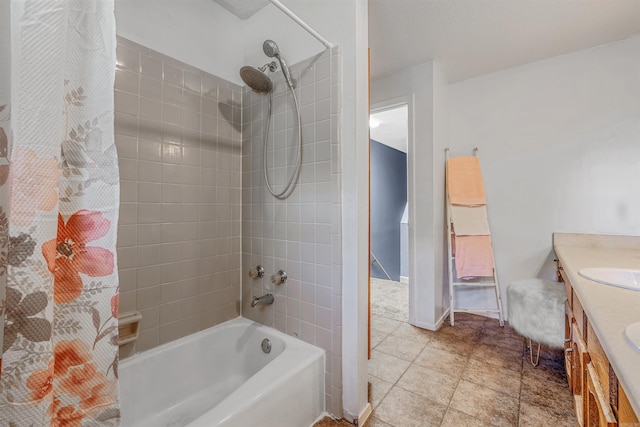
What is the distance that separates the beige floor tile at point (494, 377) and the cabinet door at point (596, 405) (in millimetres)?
588

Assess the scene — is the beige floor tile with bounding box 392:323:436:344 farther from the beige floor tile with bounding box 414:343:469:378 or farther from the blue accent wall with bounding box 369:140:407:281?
the blue accent wall with bounding box 369:140:407:281

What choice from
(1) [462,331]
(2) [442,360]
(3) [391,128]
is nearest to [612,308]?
(2) [442,360]

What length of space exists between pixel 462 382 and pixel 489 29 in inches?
94.0

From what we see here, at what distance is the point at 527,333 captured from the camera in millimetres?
1779

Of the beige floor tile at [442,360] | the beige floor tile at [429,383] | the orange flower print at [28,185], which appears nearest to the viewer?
the orange flower print at [28,185]

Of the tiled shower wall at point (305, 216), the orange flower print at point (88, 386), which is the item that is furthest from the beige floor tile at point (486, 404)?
the orange flower print at point (88, 386)

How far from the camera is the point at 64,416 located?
0.56 m

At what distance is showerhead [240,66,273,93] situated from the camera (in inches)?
60.4

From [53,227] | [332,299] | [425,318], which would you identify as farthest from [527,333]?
[53,227]

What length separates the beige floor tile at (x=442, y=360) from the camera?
186cm

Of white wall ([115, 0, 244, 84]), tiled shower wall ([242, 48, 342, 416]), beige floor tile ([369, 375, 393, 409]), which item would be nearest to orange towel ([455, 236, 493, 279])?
beige floor tile ([369, 375, 393, 409])

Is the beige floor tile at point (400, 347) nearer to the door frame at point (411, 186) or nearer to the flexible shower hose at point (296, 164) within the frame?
the door frame at point (411, 186)

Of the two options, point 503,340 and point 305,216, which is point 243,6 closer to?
point 305,216

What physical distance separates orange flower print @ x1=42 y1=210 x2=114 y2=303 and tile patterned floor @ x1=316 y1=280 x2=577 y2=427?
1.34 metres
